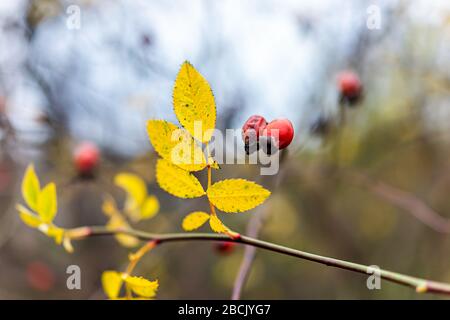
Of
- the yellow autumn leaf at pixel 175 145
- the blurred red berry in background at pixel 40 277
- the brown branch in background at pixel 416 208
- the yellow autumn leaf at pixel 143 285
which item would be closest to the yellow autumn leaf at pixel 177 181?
the yellow autumn leaf at pixel 175 145

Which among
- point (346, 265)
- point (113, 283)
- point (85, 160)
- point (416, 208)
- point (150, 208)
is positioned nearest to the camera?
point (346, 265)

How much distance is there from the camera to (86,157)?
5.54 ft

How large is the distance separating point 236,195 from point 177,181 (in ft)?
0.23

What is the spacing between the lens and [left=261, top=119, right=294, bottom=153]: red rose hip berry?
57 cm

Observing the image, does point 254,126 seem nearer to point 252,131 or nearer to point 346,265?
point 252,131

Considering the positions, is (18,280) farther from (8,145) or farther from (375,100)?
(375,100)

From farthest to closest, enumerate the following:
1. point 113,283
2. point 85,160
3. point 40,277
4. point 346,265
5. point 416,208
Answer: point 40,277
point 85,160
point 416,208
point 113,283
point 346,265

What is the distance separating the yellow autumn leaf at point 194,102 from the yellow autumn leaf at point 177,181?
0.05 m

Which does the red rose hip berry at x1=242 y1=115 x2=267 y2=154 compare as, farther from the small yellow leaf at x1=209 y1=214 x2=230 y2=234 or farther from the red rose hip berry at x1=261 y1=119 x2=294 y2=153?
the small yellow leaf at x1=209 y1=214 x2=230 y2=234

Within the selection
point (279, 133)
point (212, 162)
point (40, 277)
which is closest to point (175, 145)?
point (212, 162)

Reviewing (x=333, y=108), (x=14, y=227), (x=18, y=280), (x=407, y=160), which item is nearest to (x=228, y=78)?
(x=333, y=108)

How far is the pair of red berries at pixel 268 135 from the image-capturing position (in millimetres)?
575

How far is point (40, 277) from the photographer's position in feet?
7.73

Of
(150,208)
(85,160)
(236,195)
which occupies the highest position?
(85,160)
